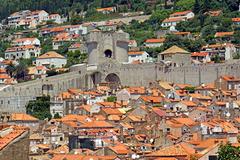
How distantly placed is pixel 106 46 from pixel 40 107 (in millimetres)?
8085

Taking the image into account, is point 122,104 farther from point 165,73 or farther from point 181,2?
point 181,2

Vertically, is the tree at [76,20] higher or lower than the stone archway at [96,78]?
higher

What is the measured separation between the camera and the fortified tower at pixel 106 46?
5034cm

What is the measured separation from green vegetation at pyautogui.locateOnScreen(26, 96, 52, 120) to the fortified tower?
6.17 meters

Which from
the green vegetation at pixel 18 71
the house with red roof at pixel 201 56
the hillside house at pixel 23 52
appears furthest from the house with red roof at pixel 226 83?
the hillside house at pixel 23 52

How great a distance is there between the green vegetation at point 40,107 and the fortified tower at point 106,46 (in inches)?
243

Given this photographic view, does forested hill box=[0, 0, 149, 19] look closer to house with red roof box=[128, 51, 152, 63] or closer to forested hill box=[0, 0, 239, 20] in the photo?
forested hill box=[0, 0, 239, 20]

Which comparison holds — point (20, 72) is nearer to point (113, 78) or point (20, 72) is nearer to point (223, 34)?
point (113, 78)

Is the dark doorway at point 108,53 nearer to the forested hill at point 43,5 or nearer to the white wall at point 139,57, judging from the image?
the white wall at point 139,57

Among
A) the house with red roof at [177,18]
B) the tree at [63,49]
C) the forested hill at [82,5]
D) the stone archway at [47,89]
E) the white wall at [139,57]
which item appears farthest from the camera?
the forested hill at [82,5]

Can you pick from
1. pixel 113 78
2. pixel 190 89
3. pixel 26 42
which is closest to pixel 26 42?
pixel 26 42

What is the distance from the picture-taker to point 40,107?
44500 millimetres

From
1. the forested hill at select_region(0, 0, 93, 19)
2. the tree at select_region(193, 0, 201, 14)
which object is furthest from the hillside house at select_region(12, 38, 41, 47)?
the tree at select_region(193, 0, 201, 14)

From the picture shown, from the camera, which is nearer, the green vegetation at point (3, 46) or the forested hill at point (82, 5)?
the forested hill at point (82, 5)
